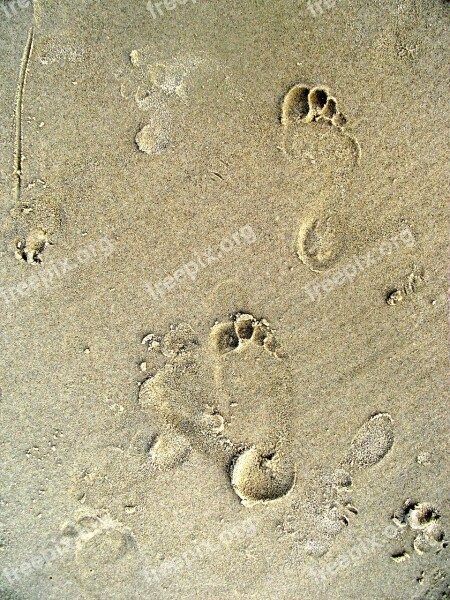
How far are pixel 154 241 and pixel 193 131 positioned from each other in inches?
30.6

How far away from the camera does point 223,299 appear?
3.33m

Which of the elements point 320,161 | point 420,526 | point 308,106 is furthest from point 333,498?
point 308,106

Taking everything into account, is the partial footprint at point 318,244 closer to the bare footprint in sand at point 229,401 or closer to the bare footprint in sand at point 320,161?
the bare footprint in sand at point 320,161

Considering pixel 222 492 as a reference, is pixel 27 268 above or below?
above

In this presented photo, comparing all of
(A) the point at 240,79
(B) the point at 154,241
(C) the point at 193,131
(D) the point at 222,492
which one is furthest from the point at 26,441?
(A) the point at 240,79

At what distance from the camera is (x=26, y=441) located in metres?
3.36

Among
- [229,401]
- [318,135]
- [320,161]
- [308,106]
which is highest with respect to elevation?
[308,106]

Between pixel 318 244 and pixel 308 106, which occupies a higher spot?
pixel 308 106

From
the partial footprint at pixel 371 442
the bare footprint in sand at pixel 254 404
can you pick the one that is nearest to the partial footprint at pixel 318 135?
the bare footprint in sand at pixel 254 404

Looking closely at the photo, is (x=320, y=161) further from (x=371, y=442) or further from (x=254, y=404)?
(x=371, y=442)

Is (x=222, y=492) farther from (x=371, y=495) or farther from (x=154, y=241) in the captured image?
(x=154, y=241)

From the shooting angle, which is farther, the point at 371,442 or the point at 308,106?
the point at 371,442

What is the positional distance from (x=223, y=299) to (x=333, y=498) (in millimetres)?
1587

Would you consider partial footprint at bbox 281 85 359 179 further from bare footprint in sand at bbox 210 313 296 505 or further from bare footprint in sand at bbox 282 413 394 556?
bare footprint in sand at bbox 282 413 394 556
